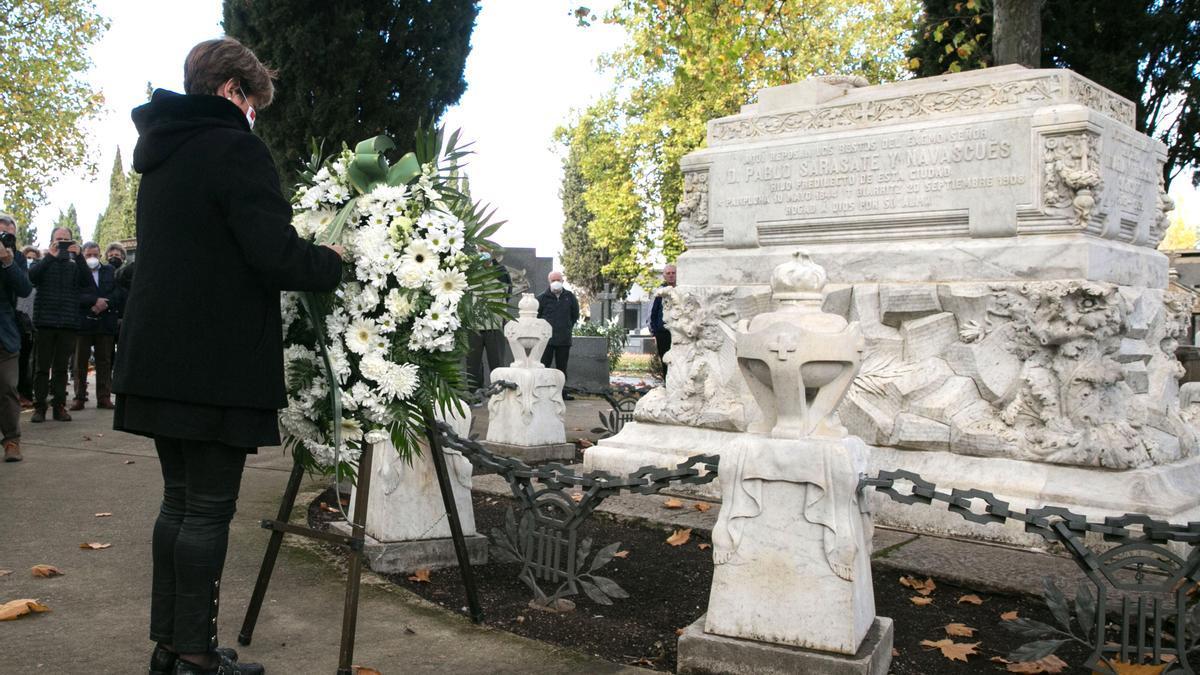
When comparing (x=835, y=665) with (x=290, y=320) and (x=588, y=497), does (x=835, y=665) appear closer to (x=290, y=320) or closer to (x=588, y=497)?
(x=588, y=497)

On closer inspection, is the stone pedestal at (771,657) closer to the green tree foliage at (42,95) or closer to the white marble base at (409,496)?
the white marble base at (409,496)

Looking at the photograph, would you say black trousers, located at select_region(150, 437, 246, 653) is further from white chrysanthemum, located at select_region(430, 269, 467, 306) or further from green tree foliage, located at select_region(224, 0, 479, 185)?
green tree foliage, located at select_region(224, 0, 479, 185)

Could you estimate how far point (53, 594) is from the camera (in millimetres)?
4410

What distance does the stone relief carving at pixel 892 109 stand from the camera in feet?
20.0

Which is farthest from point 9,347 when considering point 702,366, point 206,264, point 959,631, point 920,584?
point 959,631

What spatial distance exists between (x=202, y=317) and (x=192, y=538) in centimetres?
70

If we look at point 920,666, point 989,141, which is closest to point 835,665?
point 920,666

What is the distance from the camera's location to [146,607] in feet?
14.1

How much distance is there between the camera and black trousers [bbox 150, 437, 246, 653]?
10.4 ft

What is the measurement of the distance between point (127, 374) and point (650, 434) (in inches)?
183

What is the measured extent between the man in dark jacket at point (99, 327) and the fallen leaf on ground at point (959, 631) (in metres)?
9.95

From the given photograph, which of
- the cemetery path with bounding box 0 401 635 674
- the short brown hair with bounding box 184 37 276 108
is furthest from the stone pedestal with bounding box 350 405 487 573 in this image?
the short brown hair with bounding box 184 37 276 108

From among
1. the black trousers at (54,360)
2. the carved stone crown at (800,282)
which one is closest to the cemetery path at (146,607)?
the carved stone crown at (800,282)

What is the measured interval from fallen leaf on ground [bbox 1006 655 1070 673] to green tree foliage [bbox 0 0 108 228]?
26.8m
